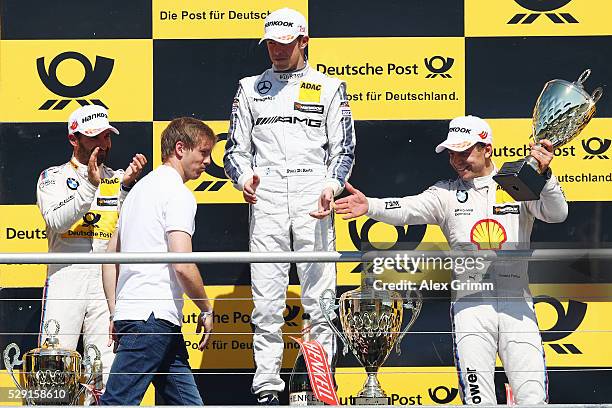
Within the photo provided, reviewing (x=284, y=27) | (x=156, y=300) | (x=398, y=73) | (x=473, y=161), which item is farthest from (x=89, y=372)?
(x=398, y=73)

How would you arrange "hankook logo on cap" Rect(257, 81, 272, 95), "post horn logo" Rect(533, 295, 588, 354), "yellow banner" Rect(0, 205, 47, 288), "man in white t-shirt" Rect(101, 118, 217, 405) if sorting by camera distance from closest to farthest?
"man in white t-shirt" Rect(101, 118, 217, 405)
"hankook logo on cap" Rect(257, 81, 272, 95)
"post horn logo" Rect(533, 295, 588, 354)
"yellow banner" Rect(0, 205, 47, 288)

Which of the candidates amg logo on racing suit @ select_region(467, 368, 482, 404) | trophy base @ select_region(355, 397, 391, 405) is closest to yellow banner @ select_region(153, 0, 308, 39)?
amg logo on racing suit @ select_region(467, 368, 482, 404)

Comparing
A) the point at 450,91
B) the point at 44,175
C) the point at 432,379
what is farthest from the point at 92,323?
the point at 450,91

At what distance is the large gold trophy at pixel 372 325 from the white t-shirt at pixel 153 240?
575mm

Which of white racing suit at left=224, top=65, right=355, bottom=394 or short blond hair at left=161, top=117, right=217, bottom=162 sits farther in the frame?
white racing suit at left=224, top=65, right=355, bottom=394

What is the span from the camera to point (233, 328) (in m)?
5.66

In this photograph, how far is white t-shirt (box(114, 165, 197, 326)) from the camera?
4.09 m

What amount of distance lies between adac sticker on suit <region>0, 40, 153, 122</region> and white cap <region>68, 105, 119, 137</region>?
489 mm

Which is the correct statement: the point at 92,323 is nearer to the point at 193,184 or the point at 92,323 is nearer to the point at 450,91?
the point at 193,184

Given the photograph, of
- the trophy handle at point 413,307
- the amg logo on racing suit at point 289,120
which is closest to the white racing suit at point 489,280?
the trophy handle at point 413,307

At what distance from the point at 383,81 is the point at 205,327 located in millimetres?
2069

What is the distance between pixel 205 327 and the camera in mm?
4188

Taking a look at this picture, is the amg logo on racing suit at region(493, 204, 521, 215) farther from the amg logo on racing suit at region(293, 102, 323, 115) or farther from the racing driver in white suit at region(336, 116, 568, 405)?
the amg logo on racing suit at region(293, 102, 323, 115)

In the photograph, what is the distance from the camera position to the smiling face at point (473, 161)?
5070mm
